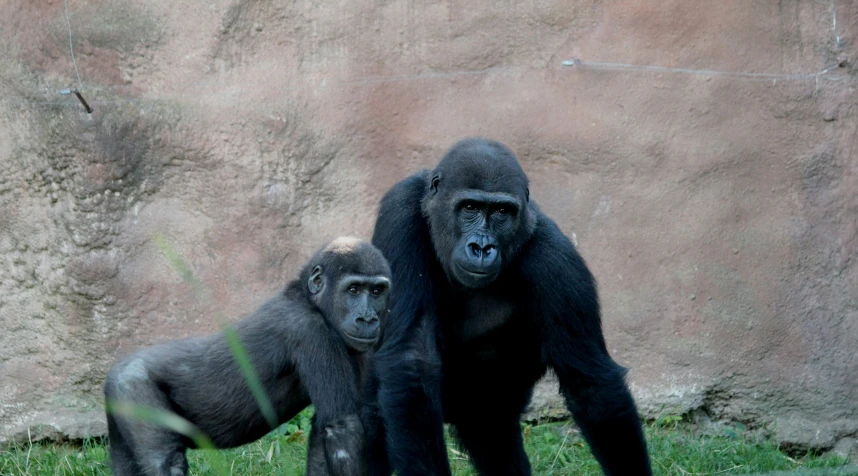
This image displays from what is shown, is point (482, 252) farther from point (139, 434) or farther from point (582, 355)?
point (139, 434)

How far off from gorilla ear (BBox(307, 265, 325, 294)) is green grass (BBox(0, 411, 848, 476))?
1.27m

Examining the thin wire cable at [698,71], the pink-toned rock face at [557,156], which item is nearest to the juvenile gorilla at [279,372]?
the pink-toned rock face at [557,156]

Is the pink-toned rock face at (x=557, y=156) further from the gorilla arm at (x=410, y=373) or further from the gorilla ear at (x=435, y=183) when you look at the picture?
the gorilla arm at (x=410, y=373)

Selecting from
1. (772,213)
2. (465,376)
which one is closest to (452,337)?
(465,376)

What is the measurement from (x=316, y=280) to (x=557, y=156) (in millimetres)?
2537

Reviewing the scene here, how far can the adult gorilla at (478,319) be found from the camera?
452cm

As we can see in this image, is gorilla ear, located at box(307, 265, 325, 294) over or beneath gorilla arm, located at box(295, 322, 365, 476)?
over

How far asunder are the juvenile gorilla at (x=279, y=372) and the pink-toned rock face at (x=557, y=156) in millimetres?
1987

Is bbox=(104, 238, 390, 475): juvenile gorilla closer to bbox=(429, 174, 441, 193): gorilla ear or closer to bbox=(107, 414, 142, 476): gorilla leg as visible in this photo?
bbox=(107, 414, 142, 476): gorilla leg

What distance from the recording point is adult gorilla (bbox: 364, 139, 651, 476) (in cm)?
452

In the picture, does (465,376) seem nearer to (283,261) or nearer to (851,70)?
(283,261)

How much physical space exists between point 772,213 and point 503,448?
8.57 ft

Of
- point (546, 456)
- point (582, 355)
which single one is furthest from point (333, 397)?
point (546, 456)

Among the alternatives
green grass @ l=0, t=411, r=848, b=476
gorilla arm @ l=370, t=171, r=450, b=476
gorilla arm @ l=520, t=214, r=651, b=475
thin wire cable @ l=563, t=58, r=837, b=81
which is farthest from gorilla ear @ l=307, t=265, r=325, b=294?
thin wire cable @ l=563, t=58, r=837, b=81
